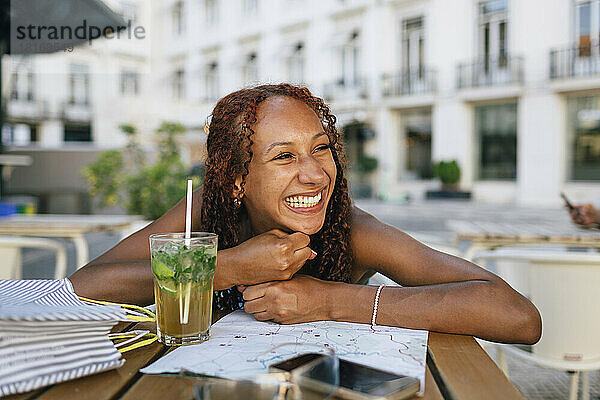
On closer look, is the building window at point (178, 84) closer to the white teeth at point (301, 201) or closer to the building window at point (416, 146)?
the building window at point (416, 146)

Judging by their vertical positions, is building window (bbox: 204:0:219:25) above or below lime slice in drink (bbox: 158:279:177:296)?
above

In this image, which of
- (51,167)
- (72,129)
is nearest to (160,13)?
(72,129)

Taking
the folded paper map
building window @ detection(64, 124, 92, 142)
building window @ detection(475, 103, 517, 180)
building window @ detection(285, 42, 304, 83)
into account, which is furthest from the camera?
building window @ detection(64, 124, 92, 142)

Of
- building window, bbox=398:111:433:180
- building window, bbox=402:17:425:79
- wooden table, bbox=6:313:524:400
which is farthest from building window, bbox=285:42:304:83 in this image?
wooden table, bbox=6:313:524:400

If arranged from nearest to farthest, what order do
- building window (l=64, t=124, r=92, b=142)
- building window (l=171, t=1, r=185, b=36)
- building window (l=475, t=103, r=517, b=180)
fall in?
building window (l=475, t=103, r=517, b=180) < building window (l=171, t=1, r=185, b=36) < building window (l=64, t=124, r=92, b=142)

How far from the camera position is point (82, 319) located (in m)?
0.85

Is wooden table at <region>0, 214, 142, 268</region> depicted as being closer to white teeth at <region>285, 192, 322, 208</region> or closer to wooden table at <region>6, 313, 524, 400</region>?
white teeth at <region>285, 192, 322, 208</region>

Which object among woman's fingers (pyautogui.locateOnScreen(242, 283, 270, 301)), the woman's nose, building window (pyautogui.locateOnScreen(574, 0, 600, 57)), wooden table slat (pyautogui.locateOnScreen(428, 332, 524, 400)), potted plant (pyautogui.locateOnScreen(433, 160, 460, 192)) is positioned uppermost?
building window (pyautogui.locateOnScreen(574, 0, 600, 57))

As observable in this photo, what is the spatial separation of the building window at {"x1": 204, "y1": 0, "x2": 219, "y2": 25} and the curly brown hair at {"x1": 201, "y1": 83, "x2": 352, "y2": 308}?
22.1m

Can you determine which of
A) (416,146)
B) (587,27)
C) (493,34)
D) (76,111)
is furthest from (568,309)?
(76,111)

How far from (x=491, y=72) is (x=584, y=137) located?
297cm

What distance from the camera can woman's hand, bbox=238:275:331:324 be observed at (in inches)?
45.9

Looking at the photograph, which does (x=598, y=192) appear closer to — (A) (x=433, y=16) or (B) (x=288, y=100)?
(A) (x=433, y=16)

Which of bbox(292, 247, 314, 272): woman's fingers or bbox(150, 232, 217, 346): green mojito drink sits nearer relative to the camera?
bbox(150, 232, 217, 346): green mojito drink
